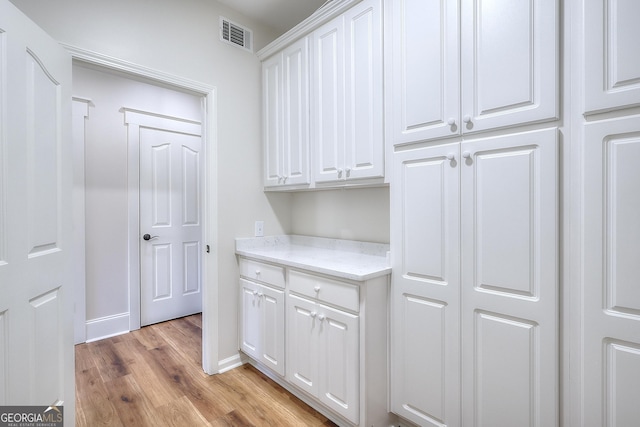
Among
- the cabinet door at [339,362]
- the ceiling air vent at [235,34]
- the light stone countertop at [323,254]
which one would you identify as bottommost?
the cabinet door at [339,362]

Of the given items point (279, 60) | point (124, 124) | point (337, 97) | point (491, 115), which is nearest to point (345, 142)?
point (337, 97)

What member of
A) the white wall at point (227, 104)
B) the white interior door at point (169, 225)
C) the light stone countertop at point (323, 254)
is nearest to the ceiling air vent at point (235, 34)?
the white wall at point (227, 104)

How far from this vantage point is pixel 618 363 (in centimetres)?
107

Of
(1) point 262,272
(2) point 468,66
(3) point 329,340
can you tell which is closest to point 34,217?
(1) point 262,272

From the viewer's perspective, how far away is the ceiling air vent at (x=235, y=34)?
2383 mm

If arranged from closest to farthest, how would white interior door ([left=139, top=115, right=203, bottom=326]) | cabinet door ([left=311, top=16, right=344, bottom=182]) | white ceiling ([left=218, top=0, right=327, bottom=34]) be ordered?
cabinet door ([left=311, top=16, right=344, bottom=182]) → white ceiling ([left=218, top=0, right=327, bottom=34]) → white interior door ([left=139, top=115, right=203, bottom=326])

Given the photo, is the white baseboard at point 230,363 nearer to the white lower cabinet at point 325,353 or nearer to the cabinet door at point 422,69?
the white lower cabinet at point 325,353

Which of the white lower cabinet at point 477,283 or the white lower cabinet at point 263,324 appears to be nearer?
the white lower cabinet at point 477,283

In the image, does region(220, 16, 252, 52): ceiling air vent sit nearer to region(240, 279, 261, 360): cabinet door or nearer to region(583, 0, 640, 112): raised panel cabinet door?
region(240, 279, 261, 360): cabinet door

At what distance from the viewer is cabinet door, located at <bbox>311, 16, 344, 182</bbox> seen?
1.99 meters

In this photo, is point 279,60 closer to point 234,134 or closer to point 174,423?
point 234,134

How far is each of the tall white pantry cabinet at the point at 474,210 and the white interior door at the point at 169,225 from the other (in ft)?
8.72

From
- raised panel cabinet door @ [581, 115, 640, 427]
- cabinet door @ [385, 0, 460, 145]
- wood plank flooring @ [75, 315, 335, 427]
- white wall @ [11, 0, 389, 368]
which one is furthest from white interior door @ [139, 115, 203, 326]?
raised panel cabinet door @ [581, 115, 640, 427]

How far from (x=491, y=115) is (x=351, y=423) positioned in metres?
1.69
